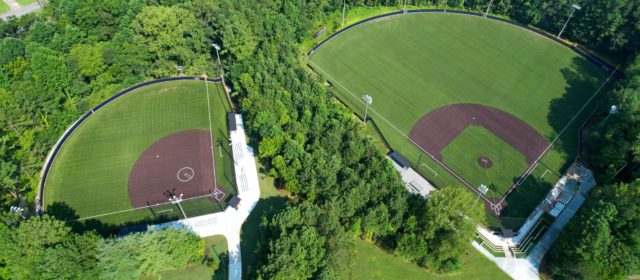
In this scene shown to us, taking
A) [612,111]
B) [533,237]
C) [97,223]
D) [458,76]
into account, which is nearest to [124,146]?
[97,223]

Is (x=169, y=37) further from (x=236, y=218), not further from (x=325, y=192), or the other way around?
(x=325, y=192)

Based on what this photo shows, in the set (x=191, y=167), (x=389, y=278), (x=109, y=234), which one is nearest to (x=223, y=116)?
(x=191, y=167)

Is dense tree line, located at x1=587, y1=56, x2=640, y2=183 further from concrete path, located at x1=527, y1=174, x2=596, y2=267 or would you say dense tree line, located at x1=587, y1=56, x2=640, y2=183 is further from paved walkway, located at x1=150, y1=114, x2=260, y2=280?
paved walkway, located at x1=150, y1=114, x2=260, y2=280

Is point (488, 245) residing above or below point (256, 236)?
above

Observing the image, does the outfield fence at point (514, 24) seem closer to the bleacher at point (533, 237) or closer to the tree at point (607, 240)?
the tree at point (607, 240)

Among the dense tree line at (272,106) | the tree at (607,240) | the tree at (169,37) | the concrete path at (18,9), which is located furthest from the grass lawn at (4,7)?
the tree at (607,240)

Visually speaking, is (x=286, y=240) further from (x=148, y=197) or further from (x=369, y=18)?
(x=369, y=18)
